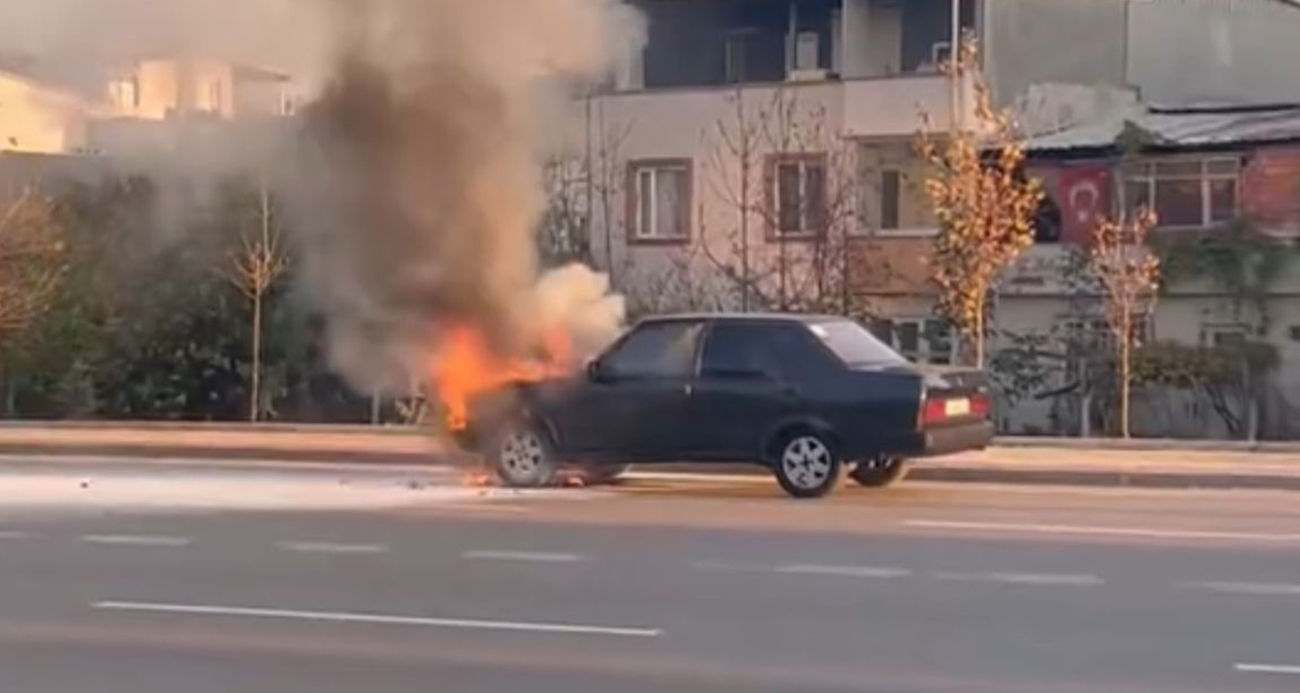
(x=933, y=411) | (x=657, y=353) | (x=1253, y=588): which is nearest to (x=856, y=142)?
(x=657, y=353)

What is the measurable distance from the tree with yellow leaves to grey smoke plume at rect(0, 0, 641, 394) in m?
8.60

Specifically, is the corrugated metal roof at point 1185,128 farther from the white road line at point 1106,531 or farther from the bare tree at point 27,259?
the white road line at point 1106,531

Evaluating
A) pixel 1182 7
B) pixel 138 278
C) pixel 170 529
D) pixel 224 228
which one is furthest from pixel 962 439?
→ pixel 1182 7

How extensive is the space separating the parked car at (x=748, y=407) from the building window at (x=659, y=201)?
19.3 m

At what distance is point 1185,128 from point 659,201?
29.2 feet

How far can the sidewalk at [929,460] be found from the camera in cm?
2280

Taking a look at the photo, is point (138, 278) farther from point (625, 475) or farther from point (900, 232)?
point (625, 475)

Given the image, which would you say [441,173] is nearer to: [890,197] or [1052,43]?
[890,197]

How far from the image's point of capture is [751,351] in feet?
69.0

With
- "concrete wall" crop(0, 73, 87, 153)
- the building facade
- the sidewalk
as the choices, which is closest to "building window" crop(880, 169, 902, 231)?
the building facade

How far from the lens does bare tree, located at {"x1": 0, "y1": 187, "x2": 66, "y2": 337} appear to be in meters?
34.7

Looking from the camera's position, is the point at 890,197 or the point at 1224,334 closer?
the point at 1224,334

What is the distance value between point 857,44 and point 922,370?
20881 mm

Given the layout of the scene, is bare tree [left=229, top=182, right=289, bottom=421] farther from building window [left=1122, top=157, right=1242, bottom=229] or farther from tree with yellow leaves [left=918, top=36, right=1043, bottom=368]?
building window [left=1122, top=157, right=1242, bottom=229]
